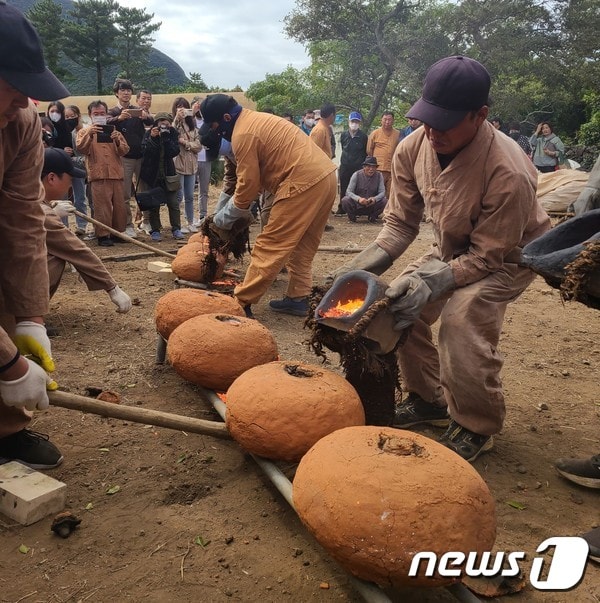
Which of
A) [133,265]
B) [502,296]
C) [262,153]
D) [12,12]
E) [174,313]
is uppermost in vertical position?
[12,12]

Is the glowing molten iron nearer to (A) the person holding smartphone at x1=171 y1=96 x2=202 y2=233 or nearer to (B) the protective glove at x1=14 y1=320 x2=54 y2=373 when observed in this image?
(B) the protective glove at x1=14 y1=320 x2=54 y2=373

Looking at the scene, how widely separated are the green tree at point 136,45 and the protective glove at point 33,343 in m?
38.7

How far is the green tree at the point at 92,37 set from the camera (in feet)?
119

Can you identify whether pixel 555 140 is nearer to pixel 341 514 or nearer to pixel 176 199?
pixel 176 199

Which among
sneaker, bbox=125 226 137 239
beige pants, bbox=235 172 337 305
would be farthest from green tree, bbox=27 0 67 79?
beige pants, bbox=235 172 337 305

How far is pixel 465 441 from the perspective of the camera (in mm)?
3020

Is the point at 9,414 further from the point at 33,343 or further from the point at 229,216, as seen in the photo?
the point at 229,216

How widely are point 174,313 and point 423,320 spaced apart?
1600 mm

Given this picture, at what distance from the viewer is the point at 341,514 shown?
6.31ft

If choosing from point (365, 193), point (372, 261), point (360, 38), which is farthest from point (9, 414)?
point (360, 38)

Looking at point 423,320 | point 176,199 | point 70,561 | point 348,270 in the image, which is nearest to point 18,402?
point 70,561

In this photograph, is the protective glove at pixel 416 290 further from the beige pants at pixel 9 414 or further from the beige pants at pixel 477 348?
the beige pants at pixel 9 414

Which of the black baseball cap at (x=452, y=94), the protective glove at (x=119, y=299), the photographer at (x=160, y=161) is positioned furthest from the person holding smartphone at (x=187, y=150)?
the black baseball cap at (x=452, y=94)
